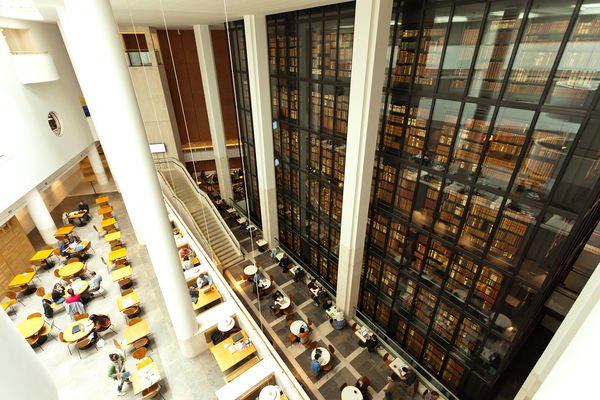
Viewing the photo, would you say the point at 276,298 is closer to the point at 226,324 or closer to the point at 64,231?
the point at 226,324

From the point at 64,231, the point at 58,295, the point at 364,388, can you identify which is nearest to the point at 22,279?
the point at 58,295

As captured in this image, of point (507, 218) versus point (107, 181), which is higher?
point (507, 218)

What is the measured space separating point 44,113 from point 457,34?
16022 millimetres

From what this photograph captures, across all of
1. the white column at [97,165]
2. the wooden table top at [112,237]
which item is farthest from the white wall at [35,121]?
the wooden table top at [112,237]

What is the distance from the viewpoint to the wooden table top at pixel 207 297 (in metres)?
10.6

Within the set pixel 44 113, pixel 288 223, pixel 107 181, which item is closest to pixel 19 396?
pixel 288 223

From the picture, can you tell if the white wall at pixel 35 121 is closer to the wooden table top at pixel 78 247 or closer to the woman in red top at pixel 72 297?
the wooden table top at pixel 78 247

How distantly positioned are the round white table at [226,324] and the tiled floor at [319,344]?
1384 millimetres

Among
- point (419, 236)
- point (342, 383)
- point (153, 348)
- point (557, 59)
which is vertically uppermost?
point (557, 59)

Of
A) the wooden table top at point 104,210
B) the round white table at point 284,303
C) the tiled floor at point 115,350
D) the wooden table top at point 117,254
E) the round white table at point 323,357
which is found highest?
the wooden table top at point 104,210

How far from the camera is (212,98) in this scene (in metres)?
15.7

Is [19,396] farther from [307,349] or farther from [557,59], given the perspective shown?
[307,349]

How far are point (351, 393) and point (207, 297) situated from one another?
5997mm

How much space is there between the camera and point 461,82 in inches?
253
